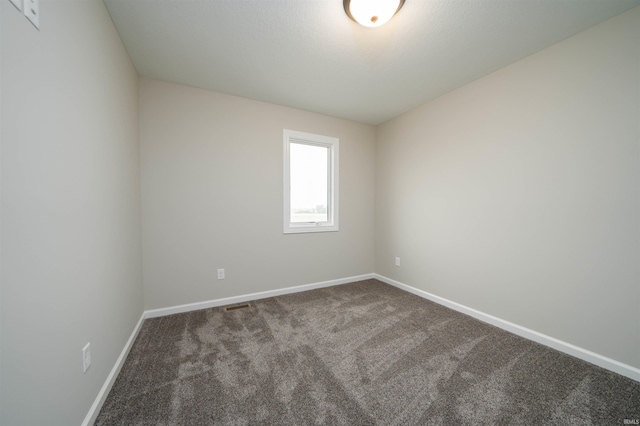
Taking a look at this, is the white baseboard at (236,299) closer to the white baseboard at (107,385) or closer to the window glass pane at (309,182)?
the white baseboard at (107,385)

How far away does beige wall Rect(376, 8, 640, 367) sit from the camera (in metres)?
1.56

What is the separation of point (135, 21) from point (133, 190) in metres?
1.33

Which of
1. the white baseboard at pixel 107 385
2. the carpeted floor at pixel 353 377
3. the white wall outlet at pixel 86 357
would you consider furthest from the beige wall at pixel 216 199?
Answer: the white wall outlet at pixel 86 357

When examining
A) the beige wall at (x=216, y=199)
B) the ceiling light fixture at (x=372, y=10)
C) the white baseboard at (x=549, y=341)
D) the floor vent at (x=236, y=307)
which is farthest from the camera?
the floor vent at (x=236, y=307)

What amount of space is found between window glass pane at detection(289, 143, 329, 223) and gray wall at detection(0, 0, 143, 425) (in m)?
1.91

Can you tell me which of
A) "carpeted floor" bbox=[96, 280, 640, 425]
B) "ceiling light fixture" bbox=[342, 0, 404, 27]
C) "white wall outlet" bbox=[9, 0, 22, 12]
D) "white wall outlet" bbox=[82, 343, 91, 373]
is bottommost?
"carpeted floor" bbox=[96, 280, 640, 425]

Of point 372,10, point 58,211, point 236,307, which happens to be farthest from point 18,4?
point 236,307

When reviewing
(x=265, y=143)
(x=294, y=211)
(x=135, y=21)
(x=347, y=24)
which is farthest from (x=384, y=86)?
(x=135, y=21)

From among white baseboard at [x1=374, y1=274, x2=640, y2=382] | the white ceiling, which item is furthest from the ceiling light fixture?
white baseboard at [x1=374, y1=274, x2=640, y2=382]

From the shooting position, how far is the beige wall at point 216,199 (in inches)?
93.7

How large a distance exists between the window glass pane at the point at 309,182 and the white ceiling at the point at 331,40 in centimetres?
87

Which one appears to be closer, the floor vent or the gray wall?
the gray wall

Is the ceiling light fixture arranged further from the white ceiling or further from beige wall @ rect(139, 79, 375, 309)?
beige wall @ rect(139, 79, 375, 309)

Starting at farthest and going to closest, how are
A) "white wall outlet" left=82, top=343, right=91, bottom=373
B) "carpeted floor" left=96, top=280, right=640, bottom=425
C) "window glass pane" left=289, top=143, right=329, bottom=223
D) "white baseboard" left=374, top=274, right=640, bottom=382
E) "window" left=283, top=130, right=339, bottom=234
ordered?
"window glass pane" left=289, top=143, right=329, bottom=223, "window" left=283, top=130, right=339, bottom=234, "white baseboard" left=374, top=274, right=640, bottom=382, "carpeted floor" left=96, top=280, right=640, bottom=425, "white wall outlet" left=82, top=343, right=91, bottom=373
